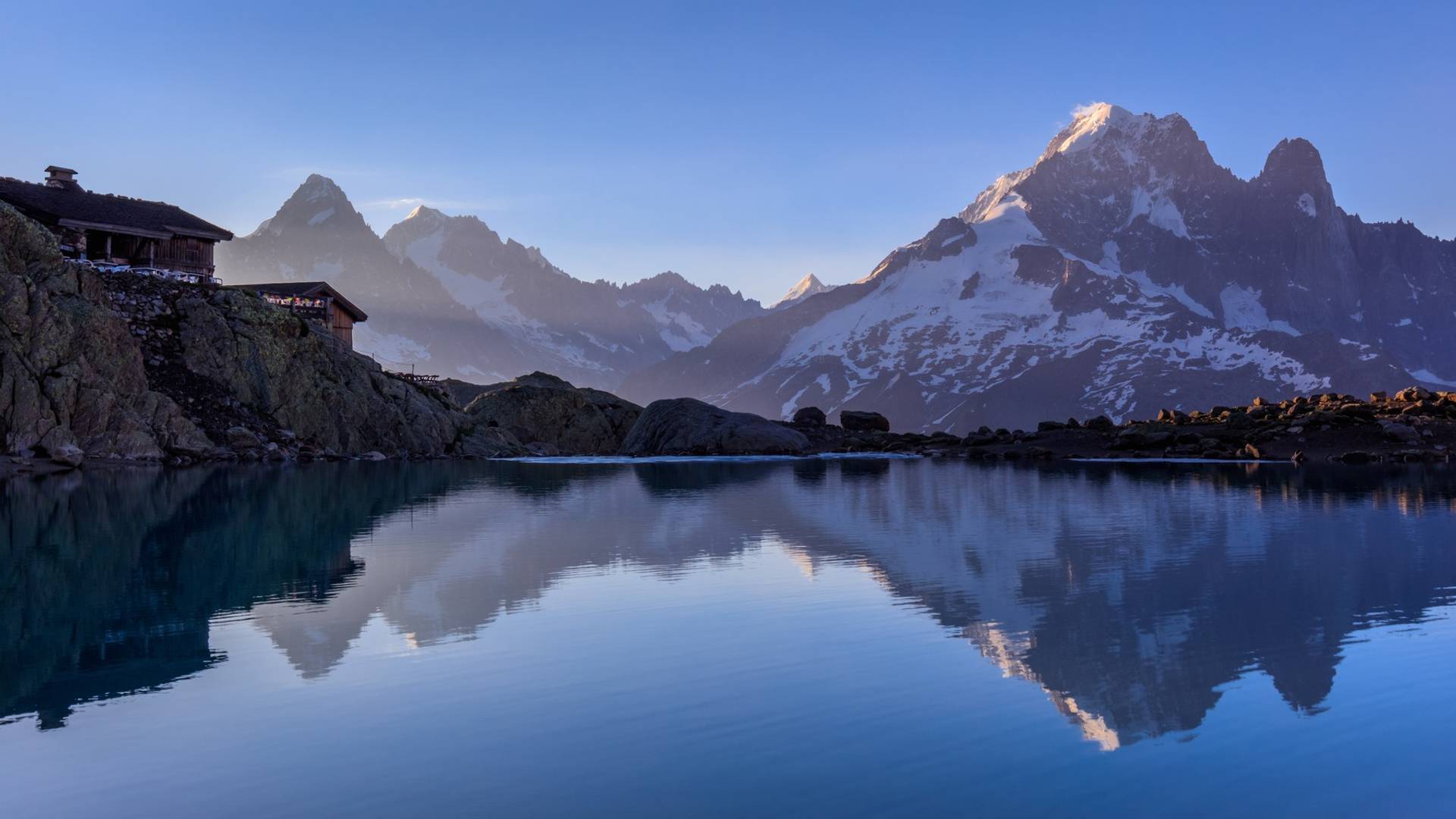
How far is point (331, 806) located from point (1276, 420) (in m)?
104

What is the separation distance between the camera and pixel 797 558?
29562 mm

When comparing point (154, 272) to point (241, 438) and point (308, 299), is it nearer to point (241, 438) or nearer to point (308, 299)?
point (308, 299)

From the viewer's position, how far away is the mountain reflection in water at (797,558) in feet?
55.2

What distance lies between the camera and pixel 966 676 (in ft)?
52.5

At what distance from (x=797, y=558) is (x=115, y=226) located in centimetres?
7928

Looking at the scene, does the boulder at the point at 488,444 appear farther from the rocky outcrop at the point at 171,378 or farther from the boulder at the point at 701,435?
the boulder at the point at 701,435

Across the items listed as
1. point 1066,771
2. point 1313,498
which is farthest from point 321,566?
point 1313,498

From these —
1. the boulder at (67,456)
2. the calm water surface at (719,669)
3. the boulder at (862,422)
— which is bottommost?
the calm water surface at (719,669)

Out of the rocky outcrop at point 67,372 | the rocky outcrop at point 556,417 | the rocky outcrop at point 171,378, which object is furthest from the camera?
the rocky outcrop at point 556,417

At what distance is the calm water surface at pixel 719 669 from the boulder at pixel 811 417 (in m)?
105

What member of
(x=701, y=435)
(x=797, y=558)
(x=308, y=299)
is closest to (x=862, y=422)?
(x=701, y=435)

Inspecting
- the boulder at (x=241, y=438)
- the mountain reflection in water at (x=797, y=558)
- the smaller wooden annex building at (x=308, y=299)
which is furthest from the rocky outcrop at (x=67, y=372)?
the smaller wooden annex building at (x=308, y=299)

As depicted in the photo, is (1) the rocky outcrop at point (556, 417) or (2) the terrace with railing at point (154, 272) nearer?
(2) the terrace with railing at point (154, 272)

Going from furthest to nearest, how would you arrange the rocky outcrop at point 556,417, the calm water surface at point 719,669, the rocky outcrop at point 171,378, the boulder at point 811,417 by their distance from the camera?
1. the boulder at point 811,417
2. the rocky outcrop at point 556,417
3. the rocky outcrop at point 171,378
4. the calm water surface at point 719,669
